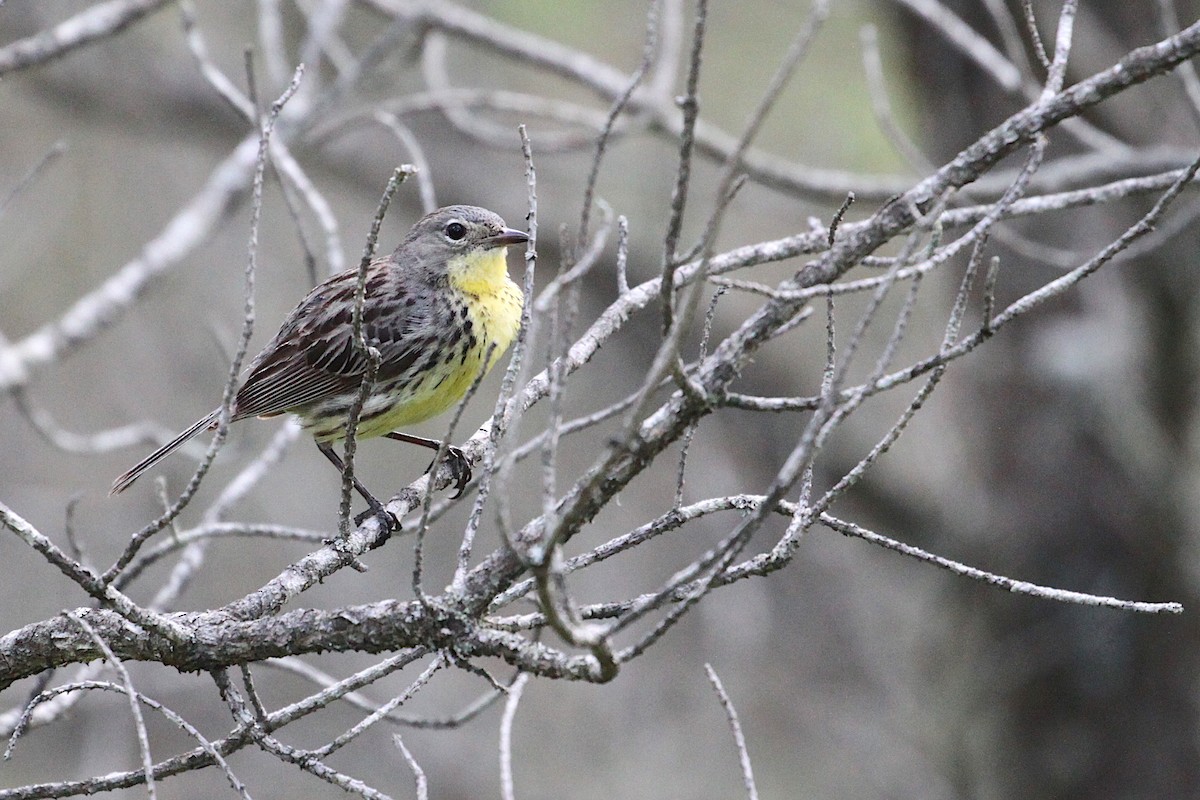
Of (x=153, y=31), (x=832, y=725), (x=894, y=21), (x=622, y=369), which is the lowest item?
(x=832, y=725)

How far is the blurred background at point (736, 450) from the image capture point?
8.31m

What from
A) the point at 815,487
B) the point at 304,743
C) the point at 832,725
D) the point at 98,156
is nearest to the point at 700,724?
the point at 832,725

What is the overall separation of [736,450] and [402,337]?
17.8 feet

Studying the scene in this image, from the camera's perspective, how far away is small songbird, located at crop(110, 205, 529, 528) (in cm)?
550

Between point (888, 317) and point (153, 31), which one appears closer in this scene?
point (888, 317)

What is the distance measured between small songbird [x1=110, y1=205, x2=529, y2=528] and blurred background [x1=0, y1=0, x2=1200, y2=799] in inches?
40.5

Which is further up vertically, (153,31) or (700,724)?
(153,31)

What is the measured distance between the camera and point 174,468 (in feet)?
30.8

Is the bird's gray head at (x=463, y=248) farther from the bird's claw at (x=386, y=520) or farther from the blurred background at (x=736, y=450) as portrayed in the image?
the bird's claw at (x=386, y=520)

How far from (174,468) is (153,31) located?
4516mm

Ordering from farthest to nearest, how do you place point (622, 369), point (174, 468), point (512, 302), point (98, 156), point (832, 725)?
point (98, 156) < point (622, 369) < point (832, 725) < point (174, 468) < point (512, 302)

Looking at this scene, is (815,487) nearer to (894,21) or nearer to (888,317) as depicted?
(888,317)

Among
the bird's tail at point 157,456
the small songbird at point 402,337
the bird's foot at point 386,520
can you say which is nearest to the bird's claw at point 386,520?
the bird's foot at point 386,520

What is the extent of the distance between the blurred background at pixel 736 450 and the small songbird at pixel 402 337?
3.37 ft
